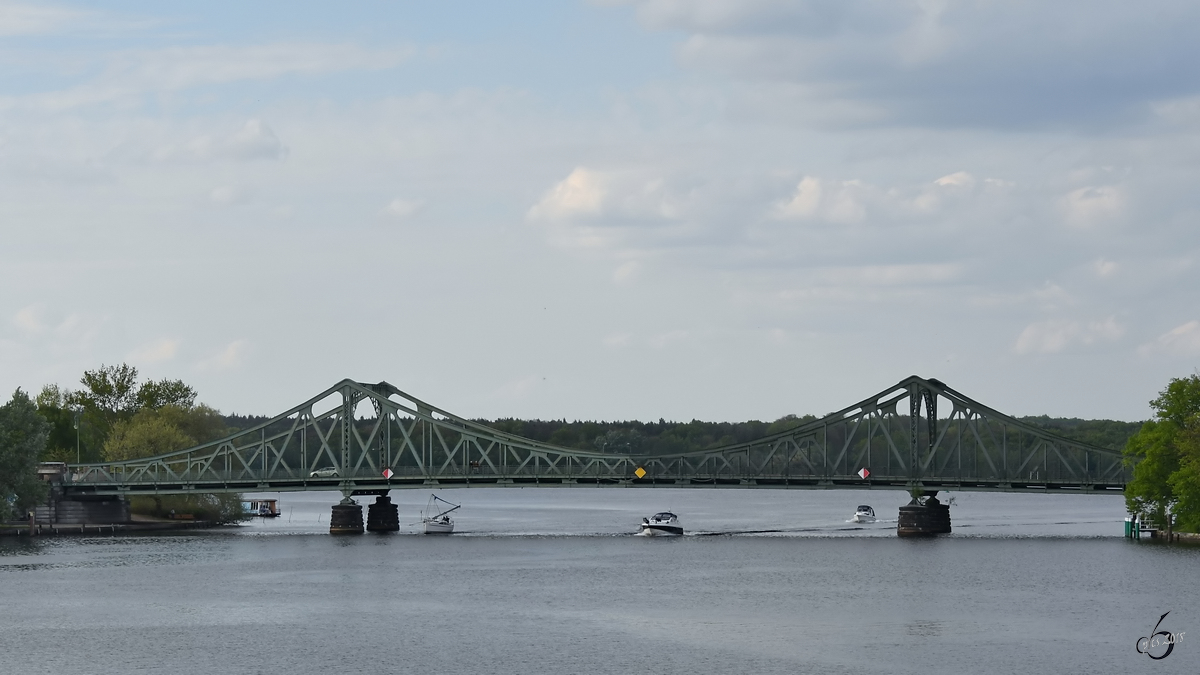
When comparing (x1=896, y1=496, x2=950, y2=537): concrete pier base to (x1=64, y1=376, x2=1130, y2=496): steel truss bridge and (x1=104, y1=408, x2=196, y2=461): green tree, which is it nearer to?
(x1=64, y1=376, x2=1130, y2=496): steel truss bridge

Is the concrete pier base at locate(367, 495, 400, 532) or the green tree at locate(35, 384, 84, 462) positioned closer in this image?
the concrete pier base at locate(367, 495, 400, 532)

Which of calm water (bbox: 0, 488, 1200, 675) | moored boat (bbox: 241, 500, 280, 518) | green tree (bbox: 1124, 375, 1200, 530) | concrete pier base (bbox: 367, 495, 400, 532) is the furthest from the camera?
moored boat (bbox: 241, 500, 280, 518)

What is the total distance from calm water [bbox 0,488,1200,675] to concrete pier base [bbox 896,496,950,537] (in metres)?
4.04

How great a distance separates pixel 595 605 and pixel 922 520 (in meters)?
56.2

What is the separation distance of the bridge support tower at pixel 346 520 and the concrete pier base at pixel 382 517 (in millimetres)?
3774

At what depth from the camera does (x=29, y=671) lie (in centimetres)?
6606

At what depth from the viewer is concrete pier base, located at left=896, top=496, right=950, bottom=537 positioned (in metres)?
136

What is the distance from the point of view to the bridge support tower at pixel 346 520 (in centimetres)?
14300

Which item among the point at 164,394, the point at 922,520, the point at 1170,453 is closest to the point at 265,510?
the point at 164,394

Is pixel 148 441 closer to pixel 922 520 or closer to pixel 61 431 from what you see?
pixel 61 431

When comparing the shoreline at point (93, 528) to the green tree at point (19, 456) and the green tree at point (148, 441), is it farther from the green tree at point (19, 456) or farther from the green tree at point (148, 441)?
the green tree at point (148, 441)

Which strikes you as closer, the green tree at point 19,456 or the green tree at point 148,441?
the green tree at point 19,456

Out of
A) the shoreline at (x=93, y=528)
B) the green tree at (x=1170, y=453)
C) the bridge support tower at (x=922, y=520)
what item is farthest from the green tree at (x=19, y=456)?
the green tree at (x=1170, y=453)

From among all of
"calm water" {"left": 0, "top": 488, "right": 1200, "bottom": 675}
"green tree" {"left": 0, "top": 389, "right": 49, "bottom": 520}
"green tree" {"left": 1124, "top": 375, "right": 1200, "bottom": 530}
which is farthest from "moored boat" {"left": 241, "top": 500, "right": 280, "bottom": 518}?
"green tree" {"left": 1124, "top": 375, "right": 1200, "bottom": 530}
